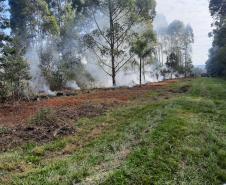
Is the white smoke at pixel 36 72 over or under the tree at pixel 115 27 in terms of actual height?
under

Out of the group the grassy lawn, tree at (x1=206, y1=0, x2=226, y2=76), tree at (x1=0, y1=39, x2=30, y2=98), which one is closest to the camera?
the grassy lawn

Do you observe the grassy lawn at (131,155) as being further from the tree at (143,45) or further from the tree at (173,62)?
the tree at (173,62)

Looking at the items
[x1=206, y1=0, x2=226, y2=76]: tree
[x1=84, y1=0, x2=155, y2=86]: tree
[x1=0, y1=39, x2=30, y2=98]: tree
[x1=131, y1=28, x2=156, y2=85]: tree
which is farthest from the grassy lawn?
[x1=206, y1=0, x2=226, y2=76]: tree

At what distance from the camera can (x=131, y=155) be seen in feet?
30.8

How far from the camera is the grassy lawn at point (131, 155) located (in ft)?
27.1

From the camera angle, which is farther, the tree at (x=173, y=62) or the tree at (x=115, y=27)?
the tree at (x=173, y=62)

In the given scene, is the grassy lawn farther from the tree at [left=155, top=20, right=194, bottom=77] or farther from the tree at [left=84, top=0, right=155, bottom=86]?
the tree at [left=155, top=20, right=194, bottom=77]

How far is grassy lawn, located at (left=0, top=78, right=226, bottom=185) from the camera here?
826 cm

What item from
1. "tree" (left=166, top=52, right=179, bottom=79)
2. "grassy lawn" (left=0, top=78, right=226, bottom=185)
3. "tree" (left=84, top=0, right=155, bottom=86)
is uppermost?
"tree" (left=84, top=0, right=155, bottom=86)

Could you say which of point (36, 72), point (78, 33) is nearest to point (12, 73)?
point (36, 72)

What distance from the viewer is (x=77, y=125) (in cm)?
1409

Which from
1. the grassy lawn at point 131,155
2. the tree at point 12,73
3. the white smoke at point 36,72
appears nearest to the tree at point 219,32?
the white smoke at point 36,72

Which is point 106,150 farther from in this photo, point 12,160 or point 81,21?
point 81,21

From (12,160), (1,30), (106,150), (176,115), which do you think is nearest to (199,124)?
(176,115)
